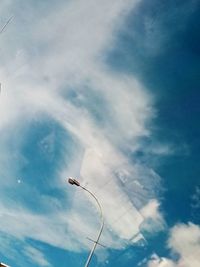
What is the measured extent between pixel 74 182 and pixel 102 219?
3982 millimetres

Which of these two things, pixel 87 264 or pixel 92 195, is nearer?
pixel 87 264

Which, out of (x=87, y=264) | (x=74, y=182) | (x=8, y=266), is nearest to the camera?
(x=87, y=264)

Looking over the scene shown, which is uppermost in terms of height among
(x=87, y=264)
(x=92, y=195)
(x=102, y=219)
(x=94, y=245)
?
(x=92, y=195)

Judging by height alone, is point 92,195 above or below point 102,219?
above

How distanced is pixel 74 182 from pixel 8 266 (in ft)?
56.8

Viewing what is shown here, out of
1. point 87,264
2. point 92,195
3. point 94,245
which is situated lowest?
point 87,264

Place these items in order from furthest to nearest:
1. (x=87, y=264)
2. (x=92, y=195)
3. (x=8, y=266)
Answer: (x=8, y=266) < (x=92, y=195) < (x=87, y=264)

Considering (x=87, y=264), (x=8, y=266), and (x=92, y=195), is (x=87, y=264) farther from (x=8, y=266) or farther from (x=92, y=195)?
(x=8, y=266)

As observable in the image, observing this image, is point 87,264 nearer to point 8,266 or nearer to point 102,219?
point 102,219

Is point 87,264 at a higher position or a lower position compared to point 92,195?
lower

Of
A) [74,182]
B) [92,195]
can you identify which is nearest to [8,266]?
[92,195]

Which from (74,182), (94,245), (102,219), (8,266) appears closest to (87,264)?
(94,245)

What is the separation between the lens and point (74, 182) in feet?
81.1

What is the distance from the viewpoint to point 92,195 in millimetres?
→ 27984
